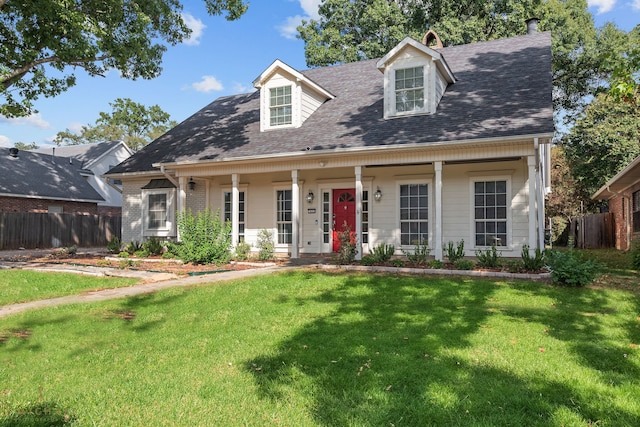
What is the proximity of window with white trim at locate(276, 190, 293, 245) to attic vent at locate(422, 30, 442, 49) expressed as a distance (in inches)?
302

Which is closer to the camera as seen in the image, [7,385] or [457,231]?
[7,385]

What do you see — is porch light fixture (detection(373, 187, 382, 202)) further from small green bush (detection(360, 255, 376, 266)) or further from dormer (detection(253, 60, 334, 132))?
dormer (detection(253, 60, 334, 132))

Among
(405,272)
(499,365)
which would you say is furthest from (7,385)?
(405,272)

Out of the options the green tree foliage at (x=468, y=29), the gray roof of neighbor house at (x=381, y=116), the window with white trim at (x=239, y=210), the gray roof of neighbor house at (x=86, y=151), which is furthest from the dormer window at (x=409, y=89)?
the gray roof of neighbor house at (x=86, y=151)

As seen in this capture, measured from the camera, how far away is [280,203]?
49.7ft

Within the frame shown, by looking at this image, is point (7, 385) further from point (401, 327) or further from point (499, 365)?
point (499, 365)

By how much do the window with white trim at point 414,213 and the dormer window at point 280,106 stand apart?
4.64m

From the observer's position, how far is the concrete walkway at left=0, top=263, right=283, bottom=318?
7.08 m

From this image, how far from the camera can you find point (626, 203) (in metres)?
18.2

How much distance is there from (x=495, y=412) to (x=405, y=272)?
6.74 meters

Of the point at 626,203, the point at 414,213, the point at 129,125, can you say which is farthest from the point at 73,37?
the point at 129,125

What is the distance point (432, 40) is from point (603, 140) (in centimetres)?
1068

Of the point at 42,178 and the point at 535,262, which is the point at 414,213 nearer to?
the point at 535,262

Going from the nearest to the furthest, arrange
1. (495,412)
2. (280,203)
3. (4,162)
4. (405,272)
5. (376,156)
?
(495,412) < (405,272) < (376,156) < (280,203) < (4,162)
